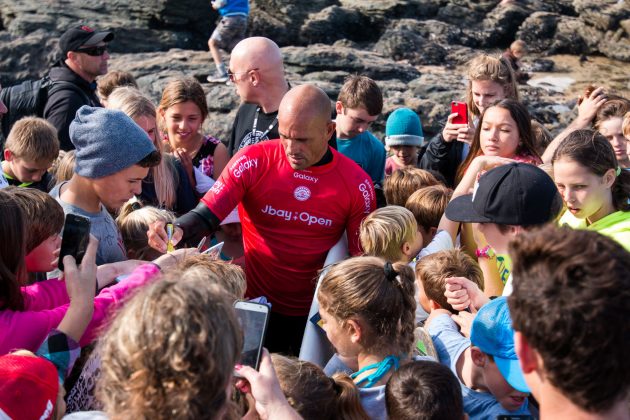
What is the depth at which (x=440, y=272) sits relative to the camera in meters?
3.88

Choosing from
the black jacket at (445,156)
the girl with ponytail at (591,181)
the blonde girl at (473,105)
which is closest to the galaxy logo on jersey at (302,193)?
the girl with ponytail at (591,181)

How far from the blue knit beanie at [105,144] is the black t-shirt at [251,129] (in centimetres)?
138

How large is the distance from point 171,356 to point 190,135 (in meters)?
4.02

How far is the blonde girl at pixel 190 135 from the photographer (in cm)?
546

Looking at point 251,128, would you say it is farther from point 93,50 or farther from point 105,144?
point 93,50

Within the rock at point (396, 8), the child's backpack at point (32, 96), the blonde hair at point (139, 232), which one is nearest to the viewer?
the blonde hair at point (139, 232)

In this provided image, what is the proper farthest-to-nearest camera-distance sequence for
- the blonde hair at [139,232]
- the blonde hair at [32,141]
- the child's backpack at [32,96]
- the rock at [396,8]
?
the rock at [396,8]
the child's backpack at [32,96]
the blonde hair at [32,141]
the blonde hair at [139,232]

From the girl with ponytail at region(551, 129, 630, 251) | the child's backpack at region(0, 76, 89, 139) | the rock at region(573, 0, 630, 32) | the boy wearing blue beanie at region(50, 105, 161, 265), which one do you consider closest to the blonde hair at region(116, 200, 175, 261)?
the boy wearing blue beanie at region(50, 105, 161, 265)

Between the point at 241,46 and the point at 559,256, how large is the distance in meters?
4.03

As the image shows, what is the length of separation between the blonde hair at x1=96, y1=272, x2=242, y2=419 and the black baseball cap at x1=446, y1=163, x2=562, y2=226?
1.88 metres

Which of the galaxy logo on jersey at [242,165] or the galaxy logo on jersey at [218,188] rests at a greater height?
the galaxy logo on jersey at [242,165]

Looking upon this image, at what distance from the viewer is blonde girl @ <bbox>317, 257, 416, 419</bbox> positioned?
3.23 meters

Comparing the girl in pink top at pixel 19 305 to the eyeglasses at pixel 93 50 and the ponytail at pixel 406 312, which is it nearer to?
the ponytail at pixel 406 312

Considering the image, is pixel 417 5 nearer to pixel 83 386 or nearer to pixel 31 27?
pixel 31 27
